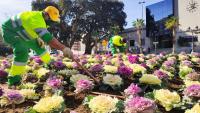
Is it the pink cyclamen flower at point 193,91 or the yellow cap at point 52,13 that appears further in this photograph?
the yellow cap at point 52,13

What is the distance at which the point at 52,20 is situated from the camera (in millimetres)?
7641

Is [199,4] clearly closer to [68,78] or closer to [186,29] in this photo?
[186,29]

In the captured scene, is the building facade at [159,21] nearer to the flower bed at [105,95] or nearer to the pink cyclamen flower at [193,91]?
the flower bed at [105,95]

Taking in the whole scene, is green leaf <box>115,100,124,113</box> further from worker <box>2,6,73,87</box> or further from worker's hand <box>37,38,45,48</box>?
worker's hand <box>37,38,45,48</box>

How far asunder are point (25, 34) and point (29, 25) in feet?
0.72

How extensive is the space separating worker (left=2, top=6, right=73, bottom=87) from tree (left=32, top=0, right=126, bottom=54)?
58864 millimetres

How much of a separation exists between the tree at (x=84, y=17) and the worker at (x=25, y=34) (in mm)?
58864

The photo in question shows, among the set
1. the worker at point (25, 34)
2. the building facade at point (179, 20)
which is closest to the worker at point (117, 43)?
the worker at point (25, 34)

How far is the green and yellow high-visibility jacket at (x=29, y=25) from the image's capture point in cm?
726

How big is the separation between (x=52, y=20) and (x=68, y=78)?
131 centimetres

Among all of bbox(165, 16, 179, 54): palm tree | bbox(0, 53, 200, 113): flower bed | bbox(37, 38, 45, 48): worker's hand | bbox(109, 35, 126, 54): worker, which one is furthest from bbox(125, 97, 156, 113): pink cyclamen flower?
bbox(165, 16, 179, 54): palm tree

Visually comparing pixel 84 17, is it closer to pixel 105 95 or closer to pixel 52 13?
pixel 52 13

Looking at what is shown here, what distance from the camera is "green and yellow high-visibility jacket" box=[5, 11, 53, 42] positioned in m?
7.26

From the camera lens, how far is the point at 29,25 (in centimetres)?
748
